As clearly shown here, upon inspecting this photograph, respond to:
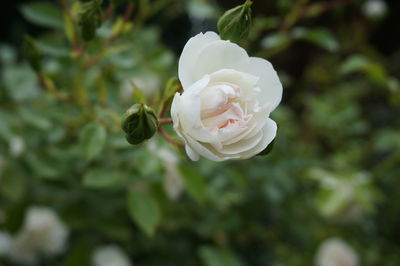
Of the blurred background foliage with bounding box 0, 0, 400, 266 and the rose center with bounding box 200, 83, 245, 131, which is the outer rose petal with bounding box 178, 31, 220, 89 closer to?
the rose center with bounding box 200, 83, 245, 131

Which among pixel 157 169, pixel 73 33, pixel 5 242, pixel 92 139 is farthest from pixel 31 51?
pixel 5 242

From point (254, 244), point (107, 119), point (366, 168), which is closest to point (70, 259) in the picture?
point (107, 119)

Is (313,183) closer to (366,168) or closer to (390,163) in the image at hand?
(390,163)

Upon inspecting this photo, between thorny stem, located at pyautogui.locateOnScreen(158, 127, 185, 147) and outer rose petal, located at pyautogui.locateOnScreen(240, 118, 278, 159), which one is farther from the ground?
outer rose petal, located at pyautogui.locateOnScreen(240, 118, 278, 159)

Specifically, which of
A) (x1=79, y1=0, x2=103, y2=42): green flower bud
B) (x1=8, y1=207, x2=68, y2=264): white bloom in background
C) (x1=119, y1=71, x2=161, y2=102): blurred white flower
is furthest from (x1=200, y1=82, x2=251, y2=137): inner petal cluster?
(x1=119, y1=71, x2=161, y2=102): blurred white flower

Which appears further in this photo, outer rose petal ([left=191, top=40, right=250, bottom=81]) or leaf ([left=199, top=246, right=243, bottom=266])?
leaf ([left=199, top=246, right=243, bottom=266])

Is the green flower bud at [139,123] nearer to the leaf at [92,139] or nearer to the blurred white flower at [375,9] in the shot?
the leaf at [92,139]

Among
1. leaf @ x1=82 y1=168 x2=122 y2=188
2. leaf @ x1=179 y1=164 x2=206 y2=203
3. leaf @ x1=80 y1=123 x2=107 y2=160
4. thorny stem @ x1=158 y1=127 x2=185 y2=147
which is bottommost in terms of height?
leaf @ x1=179 y1=164 x2=206 y2=203
